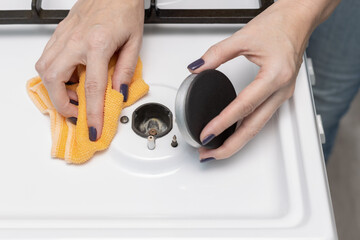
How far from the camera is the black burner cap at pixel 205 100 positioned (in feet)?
1.51

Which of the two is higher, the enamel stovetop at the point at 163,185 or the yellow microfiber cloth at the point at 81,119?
the yellow microfiber cloth at the point at 81,119

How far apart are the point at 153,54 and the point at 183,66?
43 millimetres

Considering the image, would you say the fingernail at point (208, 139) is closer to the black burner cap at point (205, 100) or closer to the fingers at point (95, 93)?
the black burner cap at point (205, 100)

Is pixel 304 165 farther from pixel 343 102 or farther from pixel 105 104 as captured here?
pixel 343 102

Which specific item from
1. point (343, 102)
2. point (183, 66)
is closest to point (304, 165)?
point (183, 66)

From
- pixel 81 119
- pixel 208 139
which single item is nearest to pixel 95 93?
pixel 81 119

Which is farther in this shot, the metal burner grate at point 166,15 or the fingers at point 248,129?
the metal burner grate at point 166,15

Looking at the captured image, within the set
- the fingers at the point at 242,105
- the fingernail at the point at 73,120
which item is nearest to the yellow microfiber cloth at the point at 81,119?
the fingernail at the point at 73,120

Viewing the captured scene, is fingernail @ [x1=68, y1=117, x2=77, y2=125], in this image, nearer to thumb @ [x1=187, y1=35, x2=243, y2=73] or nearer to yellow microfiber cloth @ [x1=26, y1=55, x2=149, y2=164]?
yellow microfiber cloth @ [x1=26, y1=55, x2=149, y2=164]

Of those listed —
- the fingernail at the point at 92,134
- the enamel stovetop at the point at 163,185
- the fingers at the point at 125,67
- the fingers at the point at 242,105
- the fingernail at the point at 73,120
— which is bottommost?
the enamel stovetop at the point at 163,185

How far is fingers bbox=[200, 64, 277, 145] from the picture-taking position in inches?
18.7

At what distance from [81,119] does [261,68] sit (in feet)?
0.67

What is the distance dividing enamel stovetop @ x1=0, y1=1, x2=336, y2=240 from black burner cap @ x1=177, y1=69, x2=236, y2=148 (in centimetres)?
4

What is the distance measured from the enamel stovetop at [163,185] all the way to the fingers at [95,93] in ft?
0.09
